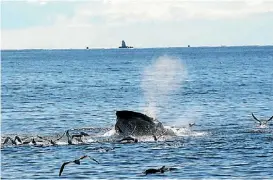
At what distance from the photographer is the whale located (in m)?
44.2

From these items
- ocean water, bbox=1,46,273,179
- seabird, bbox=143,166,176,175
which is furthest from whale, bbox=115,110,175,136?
seabird, bbox=143,166,176,175

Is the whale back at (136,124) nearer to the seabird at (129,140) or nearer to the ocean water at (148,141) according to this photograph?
the ocean water at (148,141)

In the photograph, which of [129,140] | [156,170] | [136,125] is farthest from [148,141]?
[156,170]

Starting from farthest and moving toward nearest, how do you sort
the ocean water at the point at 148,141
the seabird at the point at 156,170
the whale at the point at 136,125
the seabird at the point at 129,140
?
the whale at the point at 136,125, the seabird at the point at 129,140, the ocean water at the point at 148,141, the seabird at the point at 156,170

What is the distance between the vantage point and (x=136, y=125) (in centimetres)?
4438

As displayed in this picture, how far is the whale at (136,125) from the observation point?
44219 millimetres

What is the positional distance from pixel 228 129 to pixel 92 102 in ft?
100

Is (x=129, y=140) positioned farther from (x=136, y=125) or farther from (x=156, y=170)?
(x=156, y=170)

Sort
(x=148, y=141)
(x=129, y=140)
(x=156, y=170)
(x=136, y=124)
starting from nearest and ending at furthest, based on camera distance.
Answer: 1. (x=156, y=170)
2. (x=129, y=140)
3. (x=148, y=141)
4. (x=136, y=124)

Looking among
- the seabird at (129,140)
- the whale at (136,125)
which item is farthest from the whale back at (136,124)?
the seabird at (129,140)

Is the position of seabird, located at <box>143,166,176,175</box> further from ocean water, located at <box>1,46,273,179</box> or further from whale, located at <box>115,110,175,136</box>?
whale, located at <box>115,110,175,136</box>

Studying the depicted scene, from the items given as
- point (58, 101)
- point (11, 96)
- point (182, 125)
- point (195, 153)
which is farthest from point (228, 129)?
point (11, 96)

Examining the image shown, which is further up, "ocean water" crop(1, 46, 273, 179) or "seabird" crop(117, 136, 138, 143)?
"seabird" crop(117, 136, 138, 143)

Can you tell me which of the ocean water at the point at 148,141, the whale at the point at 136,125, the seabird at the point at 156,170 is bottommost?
the ocean water at the point at 148,141
